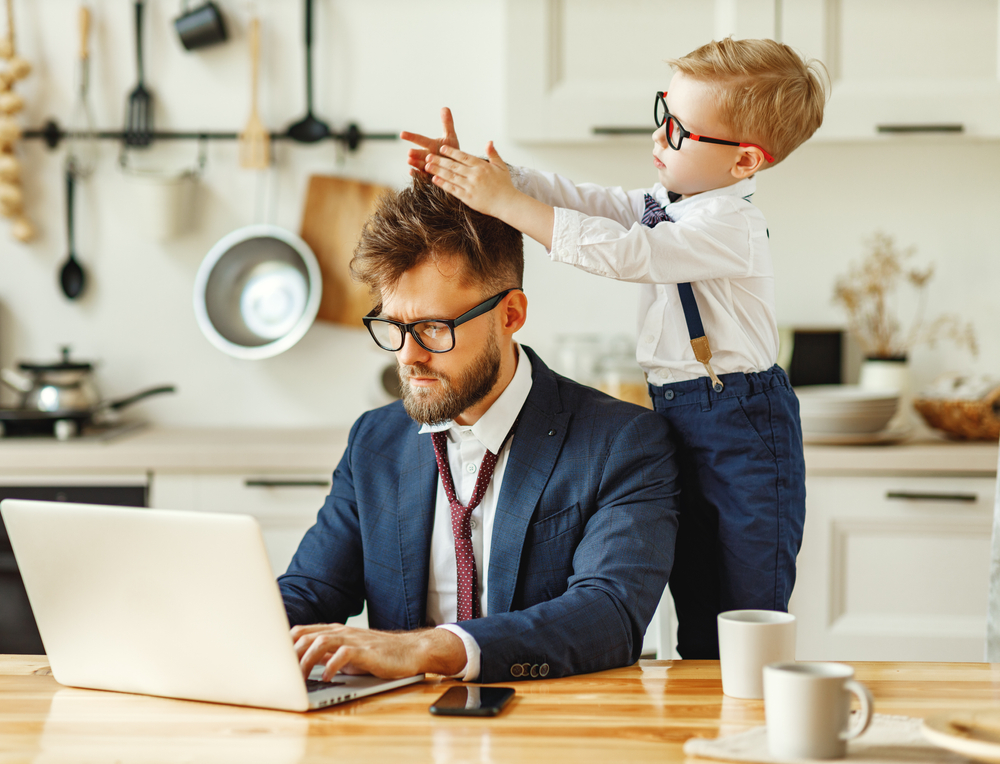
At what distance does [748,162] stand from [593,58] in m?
1.26

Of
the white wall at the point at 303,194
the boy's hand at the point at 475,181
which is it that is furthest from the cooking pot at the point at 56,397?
the boy's hand at the point at 475,181

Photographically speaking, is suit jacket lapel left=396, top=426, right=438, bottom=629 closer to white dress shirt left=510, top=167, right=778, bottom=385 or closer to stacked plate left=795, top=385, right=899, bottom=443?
white dress shirt left=510, top=167, right=778, bottom=385

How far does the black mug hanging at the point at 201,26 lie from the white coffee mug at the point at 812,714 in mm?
2718

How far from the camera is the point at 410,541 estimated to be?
1.47m

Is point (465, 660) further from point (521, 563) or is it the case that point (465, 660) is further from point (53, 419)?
point (53, 419)

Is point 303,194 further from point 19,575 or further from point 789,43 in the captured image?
point 789,43

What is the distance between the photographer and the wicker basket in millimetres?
2576

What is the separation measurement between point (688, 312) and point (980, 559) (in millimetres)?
1444

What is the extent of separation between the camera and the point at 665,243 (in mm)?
1416

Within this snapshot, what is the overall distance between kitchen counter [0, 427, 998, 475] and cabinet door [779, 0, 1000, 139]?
858mm

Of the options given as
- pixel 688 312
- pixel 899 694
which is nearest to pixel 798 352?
pixel 688 312

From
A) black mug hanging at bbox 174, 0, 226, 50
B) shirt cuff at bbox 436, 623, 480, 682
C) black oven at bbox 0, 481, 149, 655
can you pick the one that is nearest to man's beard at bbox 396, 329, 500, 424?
shirt cuff at bbox 436, 623, 480, 682

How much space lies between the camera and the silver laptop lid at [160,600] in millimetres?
963

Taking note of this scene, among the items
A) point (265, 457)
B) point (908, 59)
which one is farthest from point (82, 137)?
point (908, 59)
